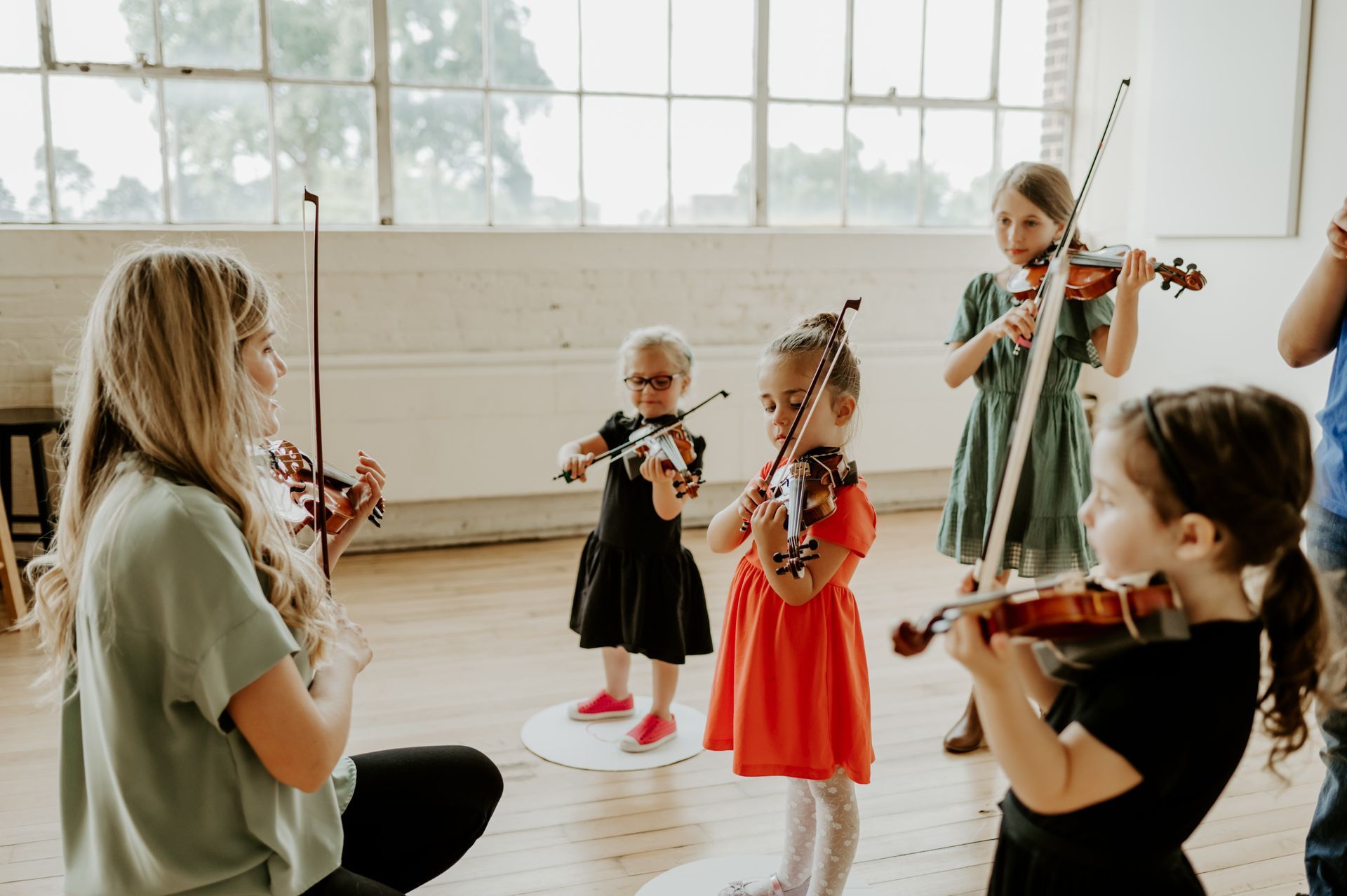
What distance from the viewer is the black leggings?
5.66 ft

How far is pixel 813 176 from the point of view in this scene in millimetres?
5473

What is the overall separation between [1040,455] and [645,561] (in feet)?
3.23

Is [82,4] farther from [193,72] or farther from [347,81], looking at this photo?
[347,81]

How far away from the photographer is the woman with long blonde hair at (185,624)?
4.21 ft

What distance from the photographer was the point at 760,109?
5316 mm

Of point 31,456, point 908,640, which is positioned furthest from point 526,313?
point 908,640

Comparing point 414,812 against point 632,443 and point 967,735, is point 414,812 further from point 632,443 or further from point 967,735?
point 967,735

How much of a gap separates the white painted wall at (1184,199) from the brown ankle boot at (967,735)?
6.23 feet

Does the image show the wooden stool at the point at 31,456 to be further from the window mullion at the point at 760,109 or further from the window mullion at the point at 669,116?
the window mullion at the point at 760,109

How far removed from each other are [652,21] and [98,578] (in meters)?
4.37

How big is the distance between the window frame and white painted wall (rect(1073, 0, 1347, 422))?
262 mm

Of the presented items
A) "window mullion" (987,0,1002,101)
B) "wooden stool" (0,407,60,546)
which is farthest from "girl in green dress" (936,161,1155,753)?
"window mullion" (987,0,1002,101)

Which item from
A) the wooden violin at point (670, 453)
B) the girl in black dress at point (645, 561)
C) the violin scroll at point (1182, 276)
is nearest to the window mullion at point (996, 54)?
the violin scroll at point (1182, 276)

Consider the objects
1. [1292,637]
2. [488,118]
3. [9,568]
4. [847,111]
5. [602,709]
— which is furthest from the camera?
[847,111]
